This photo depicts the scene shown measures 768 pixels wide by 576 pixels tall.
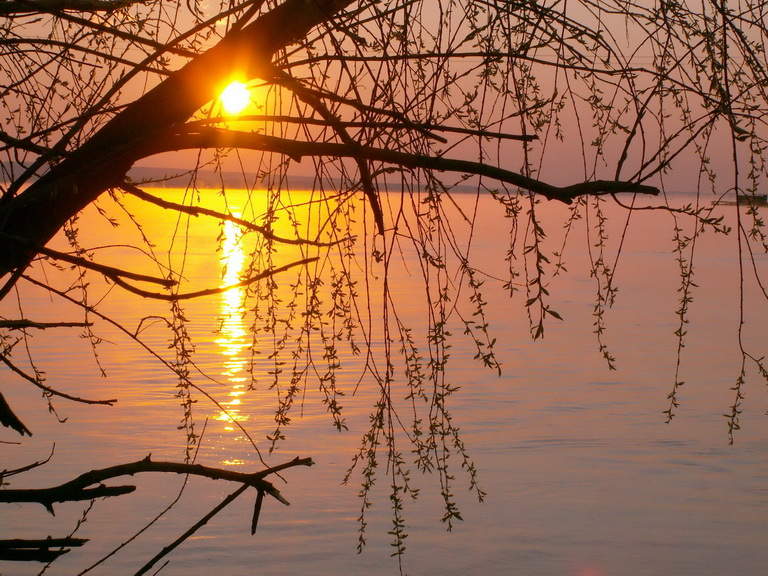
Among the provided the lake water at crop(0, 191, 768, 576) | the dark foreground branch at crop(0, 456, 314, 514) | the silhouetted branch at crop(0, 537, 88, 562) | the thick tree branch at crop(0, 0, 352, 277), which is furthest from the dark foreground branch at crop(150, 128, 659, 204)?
the lake water at crop(0, 191, 768, 576)

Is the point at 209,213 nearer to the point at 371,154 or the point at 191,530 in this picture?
the point at 371,154

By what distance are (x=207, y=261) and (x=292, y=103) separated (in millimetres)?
16143

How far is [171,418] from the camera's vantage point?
23.2 feet

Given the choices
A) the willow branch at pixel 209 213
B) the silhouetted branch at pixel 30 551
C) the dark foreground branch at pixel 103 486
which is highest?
the willow branch at pixel 209 213

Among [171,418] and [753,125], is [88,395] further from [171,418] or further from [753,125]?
[753,125]

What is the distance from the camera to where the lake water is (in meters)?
5.04

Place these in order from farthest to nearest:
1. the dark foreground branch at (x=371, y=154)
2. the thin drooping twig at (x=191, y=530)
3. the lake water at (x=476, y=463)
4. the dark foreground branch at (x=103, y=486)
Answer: the lake water at (x=476, y=463)
the dark foreground branch at (x=371, y=154)
the dark foreground branch at (x=103, y=486)
the thin drooping twig at (x=191, y=530)

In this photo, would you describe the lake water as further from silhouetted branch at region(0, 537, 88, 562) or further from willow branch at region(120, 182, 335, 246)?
silhouetted branch at region(0, 537, 88, 562)

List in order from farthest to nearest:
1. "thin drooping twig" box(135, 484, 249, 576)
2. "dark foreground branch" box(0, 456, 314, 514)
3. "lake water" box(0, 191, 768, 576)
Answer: "lake water" box(0, 191, 768, 576), "dark foreground branch" box(0, 456, 314, 514), "thin drooping twig" box(135, 484, 249, 576)

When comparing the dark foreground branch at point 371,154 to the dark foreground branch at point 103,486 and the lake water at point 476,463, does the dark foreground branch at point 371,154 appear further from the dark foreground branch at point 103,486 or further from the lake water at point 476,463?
the lake water at point 476,463

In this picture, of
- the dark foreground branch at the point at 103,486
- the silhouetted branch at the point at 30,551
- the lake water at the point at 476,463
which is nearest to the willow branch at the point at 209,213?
the dark foreground branch at the point at 103,486

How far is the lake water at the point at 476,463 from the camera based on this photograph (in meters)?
5.04

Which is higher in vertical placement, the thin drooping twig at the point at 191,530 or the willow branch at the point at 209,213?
the willow branch at the point at 209,213

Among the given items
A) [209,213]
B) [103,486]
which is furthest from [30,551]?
[209,213]
